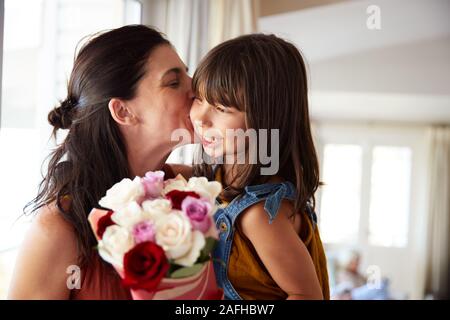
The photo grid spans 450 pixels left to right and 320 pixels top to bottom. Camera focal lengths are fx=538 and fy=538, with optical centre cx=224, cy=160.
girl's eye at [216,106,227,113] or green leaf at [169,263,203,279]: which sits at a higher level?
girl's eye at [216,106,227,113]

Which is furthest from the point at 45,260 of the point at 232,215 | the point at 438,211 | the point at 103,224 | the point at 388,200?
the point at 438,211

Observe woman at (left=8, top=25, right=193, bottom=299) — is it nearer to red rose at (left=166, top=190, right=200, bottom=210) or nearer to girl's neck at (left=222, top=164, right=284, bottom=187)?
girl's neck at (left=222, top=164, right=284, bottom=187)

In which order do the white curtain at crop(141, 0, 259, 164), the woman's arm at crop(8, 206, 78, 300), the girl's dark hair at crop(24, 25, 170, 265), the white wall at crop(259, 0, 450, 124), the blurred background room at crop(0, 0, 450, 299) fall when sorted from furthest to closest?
the white wall at crop(259, 0, 450, 124)
the white curtain at crop(141, 0, 259, 164)
the blurred background room at crop(0, 0, 450, 299)
the girl's dark hair at crop(24, 25, 170, 265)
the woman's arm at crop(8, 206, 78, 300)

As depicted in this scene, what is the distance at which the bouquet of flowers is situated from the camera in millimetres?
660

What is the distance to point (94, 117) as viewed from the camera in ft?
3.34

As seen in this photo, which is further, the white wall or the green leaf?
the white wall

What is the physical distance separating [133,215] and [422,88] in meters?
4.14

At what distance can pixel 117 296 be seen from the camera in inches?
36.1

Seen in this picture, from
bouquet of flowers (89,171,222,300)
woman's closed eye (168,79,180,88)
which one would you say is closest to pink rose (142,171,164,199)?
bouquet of flowers (89,171,222,300)

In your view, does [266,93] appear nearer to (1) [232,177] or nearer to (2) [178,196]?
(1) [232,177]

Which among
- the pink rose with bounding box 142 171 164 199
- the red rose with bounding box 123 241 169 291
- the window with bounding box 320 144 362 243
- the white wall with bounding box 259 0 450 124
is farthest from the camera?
the window with bounding box 320 144 362 243

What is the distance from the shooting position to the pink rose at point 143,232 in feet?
2.21

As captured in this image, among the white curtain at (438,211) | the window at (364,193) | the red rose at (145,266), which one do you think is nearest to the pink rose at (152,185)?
the red rose at (145,266)

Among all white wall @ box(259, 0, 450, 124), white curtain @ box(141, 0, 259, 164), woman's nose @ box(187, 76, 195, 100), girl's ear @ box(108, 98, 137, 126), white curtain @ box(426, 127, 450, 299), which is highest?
white wall @ box(259, 0, 450, 124)
